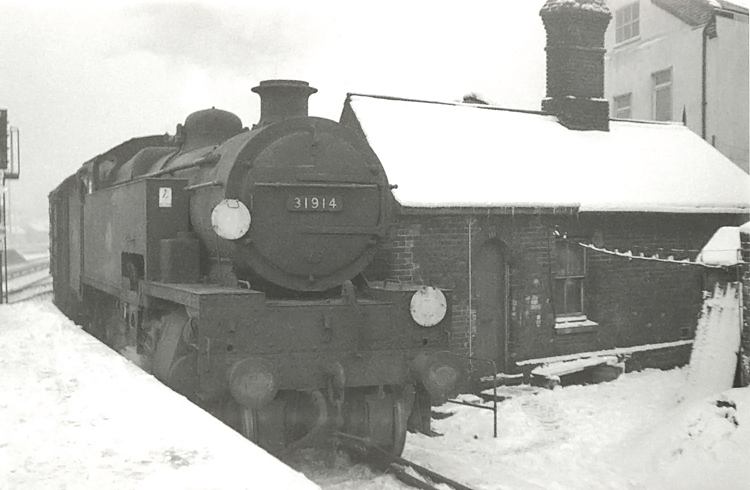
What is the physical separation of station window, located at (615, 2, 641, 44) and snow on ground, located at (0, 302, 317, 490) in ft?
34.7

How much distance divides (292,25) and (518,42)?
448 cm

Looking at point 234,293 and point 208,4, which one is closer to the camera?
point 234,293

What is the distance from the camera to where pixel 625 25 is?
13031mm

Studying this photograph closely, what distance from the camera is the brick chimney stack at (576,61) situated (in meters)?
12.1

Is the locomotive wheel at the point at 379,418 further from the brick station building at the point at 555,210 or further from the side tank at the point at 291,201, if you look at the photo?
the brick station building at the point at 555,210

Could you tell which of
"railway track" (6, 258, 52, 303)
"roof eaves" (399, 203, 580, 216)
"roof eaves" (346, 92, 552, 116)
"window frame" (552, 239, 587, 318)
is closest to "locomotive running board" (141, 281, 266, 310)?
"roof eaves" (399, 203, 580, 216)

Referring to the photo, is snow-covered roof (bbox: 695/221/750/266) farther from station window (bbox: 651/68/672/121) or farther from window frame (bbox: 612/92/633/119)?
window frame (bbox: 612/92/633/119)

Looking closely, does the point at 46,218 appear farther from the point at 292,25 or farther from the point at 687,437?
the point at 687,437

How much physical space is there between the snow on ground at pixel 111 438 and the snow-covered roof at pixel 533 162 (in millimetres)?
4640

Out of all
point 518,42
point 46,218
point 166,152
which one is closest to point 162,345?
point 166,152

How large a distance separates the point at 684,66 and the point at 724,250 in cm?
522

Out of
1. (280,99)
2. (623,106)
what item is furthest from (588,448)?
(623,106)

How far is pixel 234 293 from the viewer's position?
535cm

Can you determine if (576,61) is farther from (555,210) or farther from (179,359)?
(179,359)
